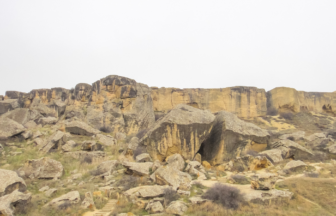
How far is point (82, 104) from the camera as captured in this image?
84.3 feet

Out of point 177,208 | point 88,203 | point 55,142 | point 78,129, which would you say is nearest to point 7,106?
point 78,129

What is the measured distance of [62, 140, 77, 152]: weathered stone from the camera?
37.3ft

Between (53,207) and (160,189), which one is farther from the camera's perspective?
(160,189)

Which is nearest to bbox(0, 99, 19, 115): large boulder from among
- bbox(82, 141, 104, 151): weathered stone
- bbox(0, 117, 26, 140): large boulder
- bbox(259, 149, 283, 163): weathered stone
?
bbox(0, 117, 26, 140): large boulder

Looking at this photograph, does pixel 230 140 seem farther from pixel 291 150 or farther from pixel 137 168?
pixel 137 168

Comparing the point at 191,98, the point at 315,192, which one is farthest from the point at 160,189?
the point at 191,98

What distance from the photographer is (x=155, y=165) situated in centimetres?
844

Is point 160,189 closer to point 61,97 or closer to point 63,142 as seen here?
point 63,142

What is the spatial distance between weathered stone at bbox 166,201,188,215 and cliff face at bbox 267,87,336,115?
95.3 feet

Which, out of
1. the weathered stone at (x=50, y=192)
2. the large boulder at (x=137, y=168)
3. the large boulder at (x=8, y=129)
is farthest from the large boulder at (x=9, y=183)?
the large boulder at (x=8, y=129)

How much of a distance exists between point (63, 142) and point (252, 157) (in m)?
10.2

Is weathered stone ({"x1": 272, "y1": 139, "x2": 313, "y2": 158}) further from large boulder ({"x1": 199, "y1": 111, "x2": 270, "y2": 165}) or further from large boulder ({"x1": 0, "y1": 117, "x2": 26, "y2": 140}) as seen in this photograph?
large boulder ({"x1": 0, "y1": 117, "x2": 26, "y2": 140})

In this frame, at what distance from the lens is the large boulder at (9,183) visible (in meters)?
6.06

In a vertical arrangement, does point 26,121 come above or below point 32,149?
above
